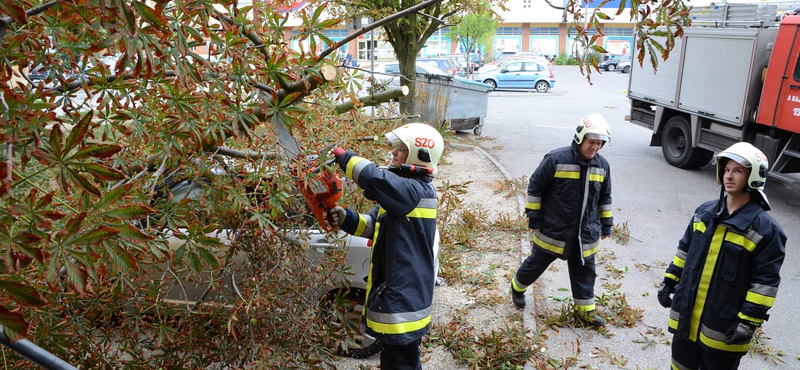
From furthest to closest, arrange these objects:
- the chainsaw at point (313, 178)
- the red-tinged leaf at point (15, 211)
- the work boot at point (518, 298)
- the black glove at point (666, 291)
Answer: the work boot at point (518, 298) < the black glove at point (666, 291) < the chainsaw at point (313, 178) < the red-tinged leaf at point (15, 211)

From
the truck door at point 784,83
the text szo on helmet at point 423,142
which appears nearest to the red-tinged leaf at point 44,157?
the text szo on helmet at point 423,142

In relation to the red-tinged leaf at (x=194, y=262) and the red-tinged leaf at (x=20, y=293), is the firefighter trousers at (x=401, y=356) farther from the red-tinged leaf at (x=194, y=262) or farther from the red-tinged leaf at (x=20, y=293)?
the red-tinged leaf at (x=20, y=293)

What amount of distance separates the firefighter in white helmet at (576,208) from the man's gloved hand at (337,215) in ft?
6.41

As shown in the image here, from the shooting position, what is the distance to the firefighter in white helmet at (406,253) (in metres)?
3.23

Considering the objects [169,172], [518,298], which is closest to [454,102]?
[518,298]

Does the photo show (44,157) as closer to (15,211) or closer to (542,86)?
(15,211)

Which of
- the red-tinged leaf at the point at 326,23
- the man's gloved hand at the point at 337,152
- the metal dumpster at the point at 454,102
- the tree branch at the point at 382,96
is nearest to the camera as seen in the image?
the red-tinged leaf at the point at 326,23

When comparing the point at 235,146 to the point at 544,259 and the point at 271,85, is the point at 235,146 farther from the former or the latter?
the point at 544,259

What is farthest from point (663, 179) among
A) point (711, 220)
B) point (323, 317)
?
point (323, 317)

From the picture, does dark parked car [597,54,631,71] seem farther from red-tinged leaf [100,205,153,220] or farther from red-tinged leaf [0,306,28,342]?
red-tinged leaf [0,306,28,342]

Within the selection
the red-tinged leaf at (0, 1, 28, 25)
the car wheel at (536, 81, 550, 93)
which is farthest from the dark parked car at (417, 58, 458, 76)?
the red-tinged leaf at (0, 1, 28, 25)

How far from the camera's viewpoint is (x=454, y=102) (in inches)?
530

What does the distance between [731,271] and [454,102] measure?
10415 millimetres

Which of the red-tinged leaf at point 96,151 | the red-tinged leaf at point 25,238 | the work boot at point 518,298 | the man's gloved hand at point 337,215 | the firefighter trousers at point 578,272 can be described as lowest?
the work boot at point 518,298
